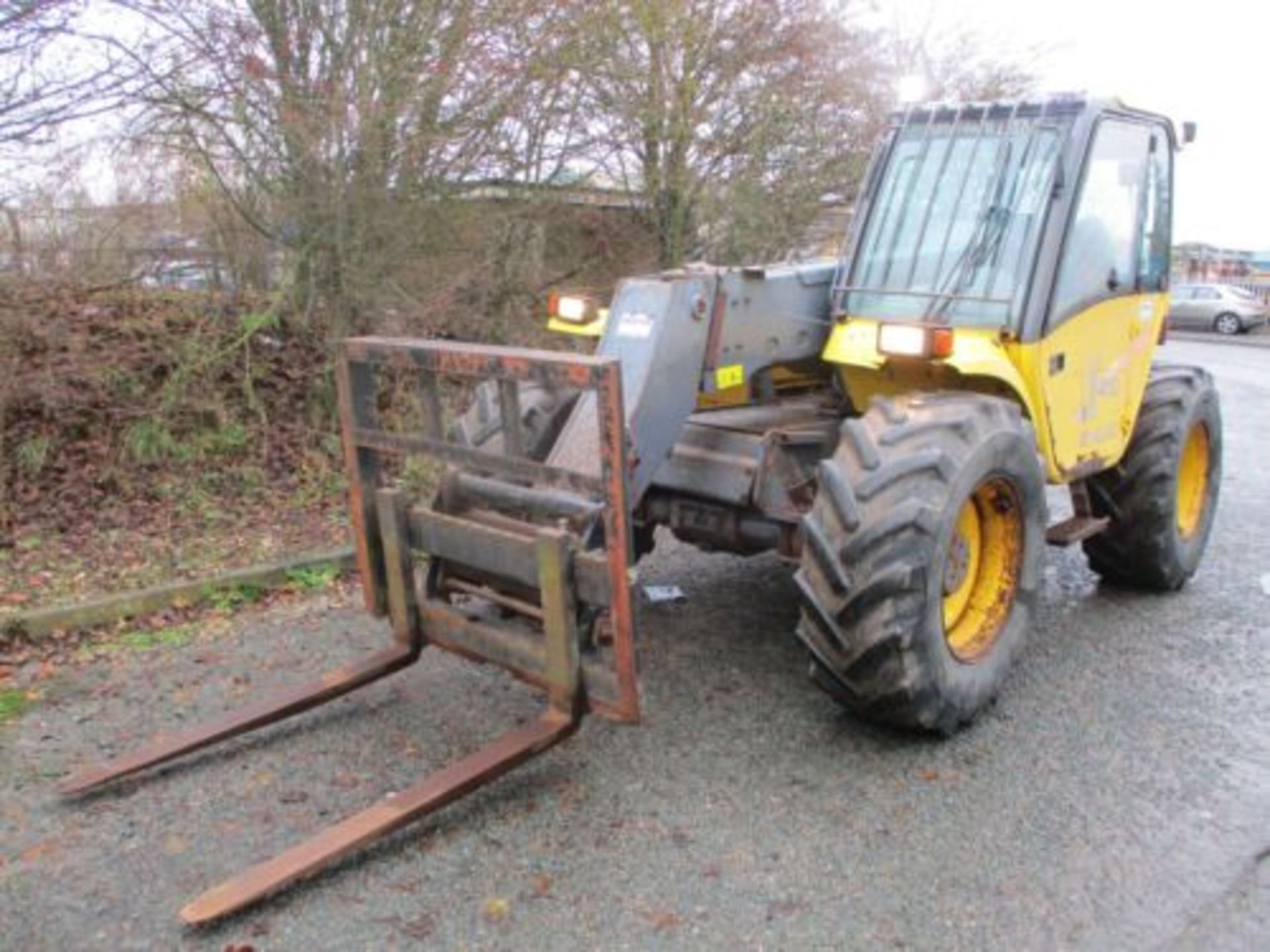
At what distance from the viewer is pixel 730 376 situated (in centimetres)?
432

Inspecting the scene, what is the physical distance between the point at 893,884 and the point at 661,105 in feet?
23.8

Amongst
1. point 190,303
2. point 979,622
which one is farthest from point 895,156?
point 190,303

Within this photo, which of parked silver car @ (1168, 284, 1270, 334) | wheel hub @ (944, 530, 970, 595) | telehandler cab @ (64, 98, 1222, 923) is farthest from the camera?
parked silver car @ (1168, 284, 1270, 334)

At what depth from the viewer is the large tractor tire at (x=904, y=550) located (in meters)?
3.69

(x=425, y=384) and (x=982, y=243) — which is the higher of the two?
(x=982, y=243)

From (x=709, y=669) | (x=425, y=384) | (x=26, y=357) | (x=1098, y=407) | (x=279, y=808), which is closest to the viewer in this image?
(x=279, y=808)

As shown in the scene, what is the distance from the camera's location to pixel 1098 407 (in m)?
5.09

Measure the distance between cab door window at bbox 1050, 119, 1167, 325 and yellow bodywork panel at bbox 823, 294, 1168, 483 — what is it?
0.29 feet

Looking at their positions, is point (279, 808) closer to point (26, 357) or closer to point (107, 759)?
point (107, 759)

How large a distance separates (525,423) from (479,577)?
40.3 inches

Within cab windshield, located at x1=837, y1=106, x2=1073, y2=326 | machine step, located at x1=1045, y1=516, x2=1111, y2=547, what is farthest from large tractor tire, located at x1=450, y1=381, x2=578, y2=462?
machine step, located at x1=1045, y1=516, x2=1111, y2=547

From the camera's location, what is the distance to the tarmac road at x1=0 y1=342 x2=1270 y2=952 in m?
3.04

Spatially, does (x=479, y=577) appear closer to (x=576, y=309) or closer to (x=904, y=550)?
(x=576, y=309)

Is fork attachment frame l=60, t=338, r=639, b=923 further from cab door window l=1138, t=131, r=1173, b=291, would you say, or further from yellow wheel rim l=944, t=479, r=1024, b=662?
cab door window l=1138, t=131, r=1173, b=291
